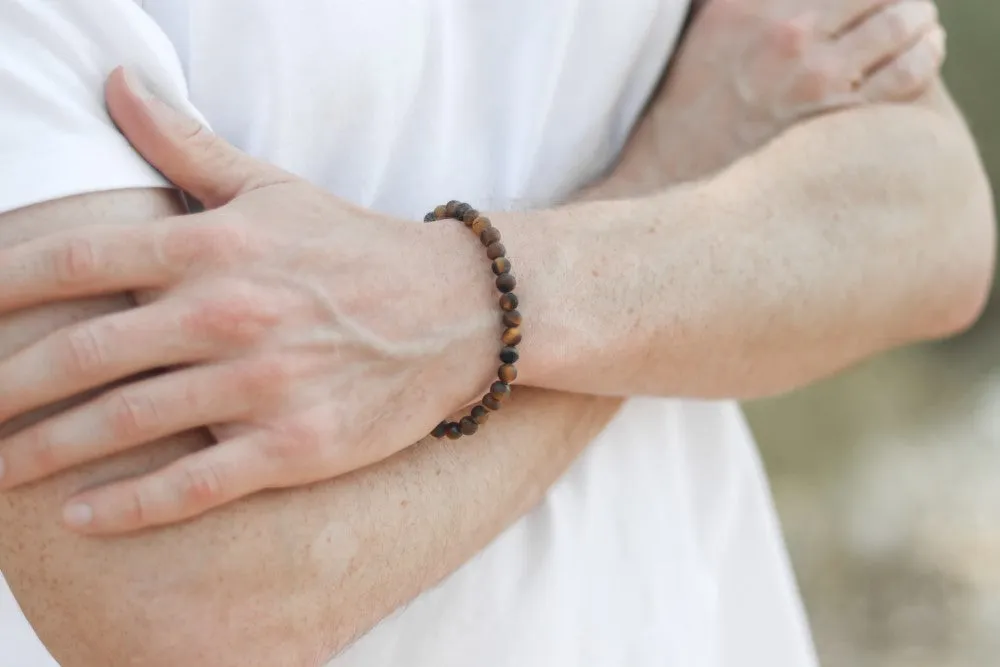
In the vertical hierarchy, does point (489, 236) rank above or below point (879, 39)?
below

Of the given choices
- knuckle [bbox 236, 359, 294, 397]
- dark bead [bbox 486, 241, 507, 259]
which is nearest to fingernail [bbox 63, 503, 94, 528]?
knuckle [bbox 236, 359, 294, 397]

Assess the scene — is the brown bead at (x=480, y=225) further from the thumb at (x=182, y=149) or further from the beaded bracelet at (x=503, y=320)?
the thumb at (x=182, y=149)

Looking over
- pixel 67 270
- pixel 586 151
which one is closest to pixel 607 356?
pixel 586 151

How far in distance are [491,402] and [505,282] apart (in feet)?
0.30

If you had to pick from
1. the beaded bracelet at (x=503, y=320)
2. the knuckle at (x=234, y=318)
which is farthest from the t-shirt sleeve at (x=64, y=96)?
the beaded bracelet at (x=503, y=320)

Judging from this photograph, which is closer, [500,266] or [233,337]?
[233,337]

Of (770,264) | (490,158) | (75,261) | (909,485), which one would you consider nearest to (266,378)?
(75,261)

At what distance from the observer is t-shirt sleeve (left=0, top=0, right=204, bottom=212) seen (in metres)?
0.60

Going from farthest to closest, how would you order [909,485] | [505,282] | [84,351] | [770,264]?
[909,485] → [770,264] → [505,282] → [84,351]

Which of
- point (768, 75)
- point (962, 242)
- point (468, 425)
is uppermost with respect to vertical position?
point (768, 75)

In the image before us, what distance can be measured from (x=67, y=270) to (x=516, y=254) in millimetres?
315

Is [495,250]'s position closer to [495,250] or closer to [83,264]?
[495,250]

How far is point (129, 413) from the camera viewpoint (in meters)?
0.60

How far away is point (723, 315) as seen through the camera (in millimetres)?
838
